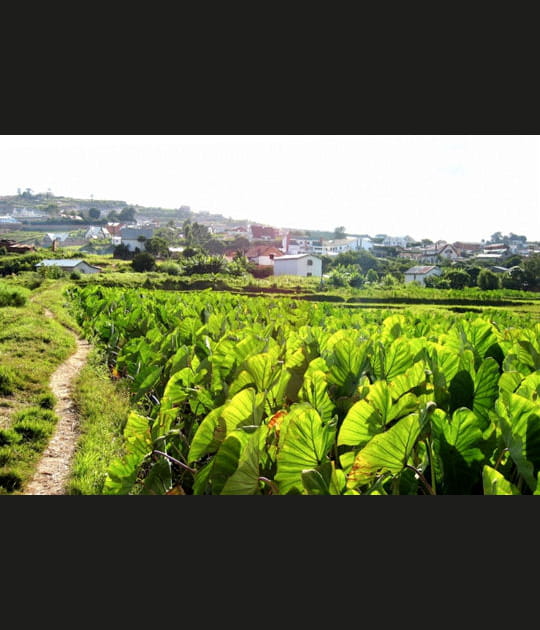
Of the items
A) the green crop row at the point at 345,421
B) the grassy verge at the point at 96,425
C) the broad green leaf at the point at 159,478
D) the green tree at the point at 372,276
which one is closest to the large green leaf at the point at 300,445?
the green crop row at the point at 345,421

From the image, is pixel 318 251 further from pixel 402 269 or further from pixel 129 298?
pixel 129 298

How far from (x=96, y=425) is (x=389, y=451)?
69.2 inches

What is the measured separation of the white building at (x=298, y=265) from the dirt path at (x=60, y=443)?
1497 millimetres

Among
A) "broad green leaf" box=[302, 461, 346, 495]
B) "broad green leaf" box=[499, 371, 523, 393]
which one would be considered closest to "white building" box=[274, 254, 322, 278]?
"broad green leaf" box=[499, 371, 523, 393]

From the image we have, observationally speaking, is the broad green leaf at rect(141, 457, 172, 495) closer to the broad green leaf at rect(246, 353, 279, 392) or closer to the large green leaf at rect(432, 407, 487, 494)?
the broad green leaf at rect(246, 353, 279, 392)

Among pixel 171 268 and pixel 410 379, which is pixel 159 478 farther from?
pixel 171 268

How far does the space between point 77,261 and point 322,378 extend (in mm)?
2373

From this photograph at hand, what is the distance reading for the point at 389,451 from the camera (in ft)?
2.96

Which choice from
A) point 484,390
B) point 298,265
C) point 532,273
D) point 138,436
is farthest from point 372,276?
point 138,436

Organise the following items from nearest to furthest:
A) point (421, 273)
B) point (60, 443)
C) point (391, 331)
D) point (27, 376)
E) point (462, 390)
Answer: point (462, 390)
point (391, 331)
point (60, 443)
point (27, 376)
point (421, 273)

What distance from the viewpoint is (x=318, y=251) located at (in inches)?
125

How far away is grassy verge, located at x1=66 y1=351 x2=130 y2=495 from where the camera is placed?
1806 mm
